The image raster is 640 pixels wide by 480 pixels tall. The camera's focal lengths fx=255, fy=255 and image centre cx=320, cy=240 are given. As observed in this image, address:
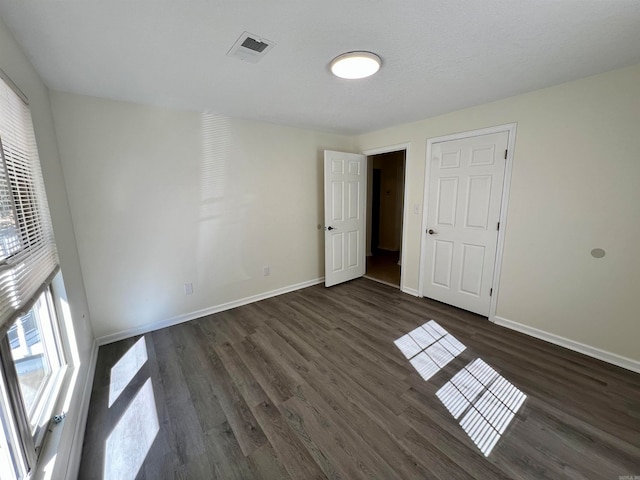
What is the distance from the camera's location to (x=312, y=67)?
5.99 ft

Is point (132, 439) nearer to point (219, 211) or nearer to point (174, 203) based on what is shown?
point (174, 203)

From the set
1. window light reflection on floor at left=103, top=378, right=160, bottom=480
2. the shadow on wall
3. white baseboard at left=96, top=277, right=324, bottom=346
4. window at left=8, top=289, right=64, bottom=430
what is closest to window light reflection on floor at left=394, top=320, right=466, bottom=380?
white baseboard at left=96, top=277, right=324, bottom=346

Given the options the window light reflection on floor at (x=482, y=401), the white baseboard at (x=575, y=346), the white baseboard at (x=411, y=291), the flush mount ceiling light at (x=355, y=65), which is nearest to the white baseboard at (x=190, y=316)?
the white baseboard at (x=411, y=291)

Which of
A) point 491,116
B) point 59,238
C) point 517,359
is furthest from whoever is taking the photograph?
point 491,116

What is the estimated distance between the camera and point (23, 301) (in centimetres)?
108

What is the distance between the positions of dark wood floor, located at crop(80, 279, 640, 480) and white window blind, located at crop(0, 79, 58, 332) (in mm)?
1009

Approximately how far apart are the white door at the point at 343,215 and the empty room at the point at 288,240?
0.21 m

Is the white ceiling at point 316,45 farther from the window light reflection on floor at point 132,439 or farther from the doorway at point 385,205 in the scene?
the doorway at point 385,205

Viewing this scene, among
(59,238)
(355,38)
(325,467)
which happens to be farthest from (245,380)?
(355,38)

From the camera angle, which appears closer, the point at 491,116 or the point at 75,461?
the point at 75,461

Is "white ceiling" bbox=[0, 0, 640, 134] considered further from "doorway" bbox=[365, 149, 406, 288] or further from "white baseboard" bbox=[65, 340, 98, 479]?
"doorway" bbox=[365, 149, 406, 288]

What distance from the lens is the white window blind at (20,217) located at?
1029 mm

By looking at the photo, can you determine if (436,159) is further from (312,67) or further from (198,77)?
(198,77)

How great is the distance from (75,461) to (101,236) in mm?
1730
